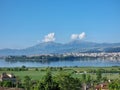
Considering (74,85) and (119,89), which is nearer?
(74,85)

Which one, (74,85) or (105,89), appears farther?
(105,89)

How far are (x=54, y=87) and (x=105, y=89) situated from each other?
18.6 meters

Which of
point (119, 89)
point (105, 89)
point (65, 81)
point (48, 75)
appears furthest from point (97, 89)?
point (48, 75)

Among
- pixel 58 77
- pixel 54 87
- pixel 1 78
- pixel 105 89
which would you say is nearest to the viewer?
pixel 54 87

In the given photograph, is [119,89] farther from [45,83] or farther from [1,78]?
[1,78]

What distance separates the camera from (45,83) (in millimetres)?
19281

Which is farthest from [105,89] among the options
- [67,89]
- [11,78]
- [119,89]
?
[11,78]

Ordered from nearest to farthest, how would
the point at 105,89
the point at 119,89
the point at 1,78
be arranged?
1. the point at 119,89
2. the point at 105,89
3. the point at 1,78

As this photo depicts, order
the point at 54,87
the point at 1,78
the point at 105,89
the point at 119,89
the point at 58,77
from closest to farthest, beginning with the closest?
the point at 54,87
the point at 58,77
the point at 119,89
the point at 105,89
the point at 1,78

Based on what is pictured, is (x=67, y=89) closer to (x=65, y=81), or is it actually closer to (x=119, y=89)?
(x=65, y=81)

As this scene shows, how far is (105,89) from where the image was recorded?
37.1 metres

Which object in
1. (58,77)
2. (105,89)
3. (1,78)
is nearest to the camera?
(58,77)

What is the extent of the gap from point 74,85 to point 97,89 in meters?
16.0

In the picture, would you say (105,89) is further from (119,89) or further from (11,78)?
(11,78)
